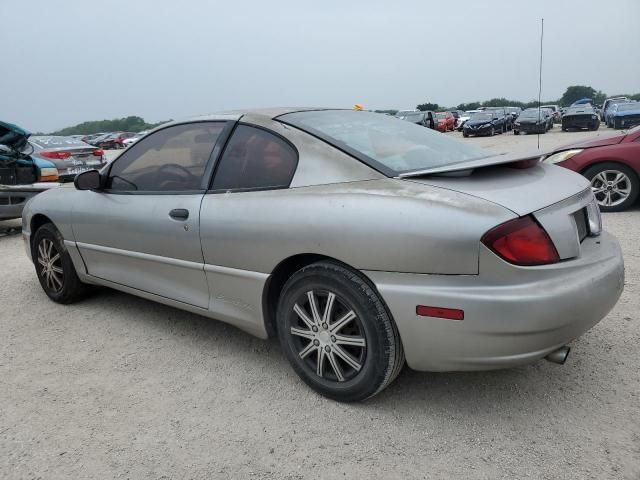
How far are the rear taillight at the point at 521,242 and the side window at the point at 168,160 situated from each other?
1.72 metres

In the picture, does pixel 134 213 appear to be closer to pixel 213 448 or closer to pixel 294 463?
pixel 213 448

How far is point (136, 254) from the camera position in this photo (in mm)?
3279

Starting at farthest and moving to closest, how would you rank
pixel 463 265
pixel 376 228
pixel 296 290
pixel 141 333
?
1. pixel 141 333
2. pixel 296 290
3. pixel 376 228
4. pixel 463 265

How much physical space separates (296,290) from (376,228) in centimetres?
58

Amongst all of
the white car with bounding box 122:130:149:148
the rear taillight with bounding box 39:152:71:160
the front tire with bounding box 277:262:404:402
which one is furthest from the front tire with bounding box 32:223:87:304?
the rear taillight with bounding box 39:152:71:160

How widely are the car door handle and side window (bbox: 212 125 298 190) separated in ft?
0.75

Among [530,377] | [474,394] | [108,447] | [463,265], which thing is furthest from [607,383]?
[108,447]

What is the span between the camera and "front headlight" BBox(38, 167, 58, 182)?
814cm

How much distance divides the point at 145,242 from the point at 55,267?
1350 mm

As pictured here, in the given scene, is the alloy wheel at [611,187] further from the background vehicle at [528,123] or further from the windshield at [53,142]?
the background vehicle at [528,123]

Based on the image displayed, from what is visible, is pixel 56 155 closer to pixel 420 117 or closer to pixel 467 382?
pixel 467 382

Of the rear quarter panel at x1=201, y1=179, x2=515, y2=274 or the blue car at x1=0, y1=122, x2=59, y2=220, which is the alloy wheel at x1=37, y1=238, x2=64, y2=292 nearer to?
the rear quarter panel at x1=201, y1=179, x2=515, y2=274

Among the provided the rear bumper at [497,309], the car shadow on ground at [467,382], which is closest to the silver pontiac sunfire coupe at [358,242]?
the rear bumper at [497,309]

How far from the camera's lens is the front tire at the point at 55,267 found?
3947 mm
